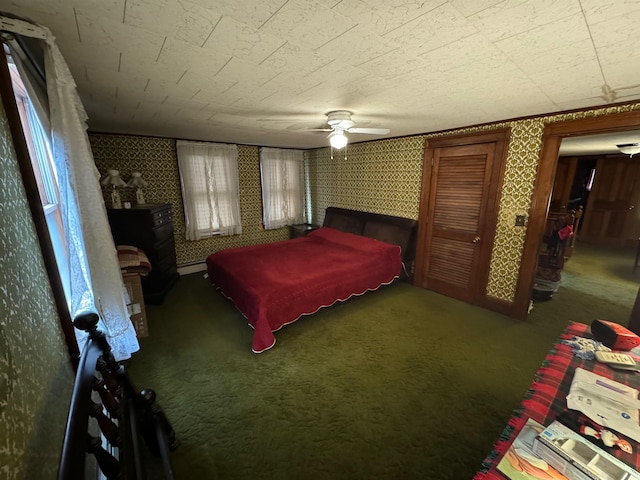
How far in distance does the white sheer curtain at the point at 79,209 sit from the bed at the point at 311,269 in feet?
3.86

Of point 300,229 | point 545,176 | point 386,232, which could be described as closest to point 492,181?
point 545,176

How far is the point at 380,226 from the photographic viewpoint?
4129mm

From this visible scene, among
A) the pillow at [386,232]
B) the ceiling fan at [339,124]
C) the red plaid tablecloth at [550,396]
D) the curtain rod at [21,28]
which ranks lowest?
the red plaid tablecloth at [550,396]

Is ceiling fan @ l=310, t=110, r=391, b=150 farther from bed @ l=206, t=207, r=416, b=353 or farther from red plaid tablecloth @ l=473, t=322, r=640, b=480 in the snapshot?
red plaid tablecloth @ l=473, t=322, r=640, b=480

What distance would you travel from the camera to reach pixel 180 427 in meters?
1.71

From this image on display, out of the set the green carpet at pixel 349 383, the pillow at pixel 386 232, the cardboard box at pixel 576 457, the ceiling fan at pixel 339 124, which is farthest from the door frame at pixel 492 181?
the cardboard box at pixel 576 457

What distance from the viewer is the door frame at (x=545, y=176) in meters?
2.21

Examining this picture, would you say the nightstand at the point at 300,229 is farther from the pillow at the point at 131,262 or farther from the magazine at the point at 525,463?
the magazine at the point at 525,463

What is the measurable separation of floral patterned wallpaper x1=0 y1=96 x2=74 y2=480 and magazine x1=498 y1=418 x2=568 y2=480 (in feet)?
4.42

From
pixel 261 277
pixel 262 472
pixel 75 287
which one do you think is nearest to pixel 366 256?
pixel 261 277

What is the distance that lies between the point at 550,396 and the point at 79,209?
2.42 metres

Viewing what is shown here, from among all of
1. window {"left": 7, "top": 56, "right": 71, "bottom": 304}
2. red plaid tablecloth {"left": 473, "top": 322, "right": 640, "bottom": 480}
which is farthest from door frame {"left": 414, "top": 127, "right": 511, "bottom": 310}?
window {"left": 7, "top": 56, "right": 71, "bottom": 304}

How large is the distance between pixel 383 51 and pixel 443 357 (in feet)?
7.88

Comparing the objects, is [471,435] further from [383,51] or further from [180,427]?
[383,51]
